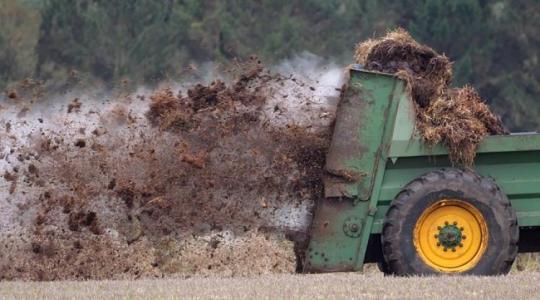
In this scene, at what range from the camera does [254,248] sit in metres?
12.6

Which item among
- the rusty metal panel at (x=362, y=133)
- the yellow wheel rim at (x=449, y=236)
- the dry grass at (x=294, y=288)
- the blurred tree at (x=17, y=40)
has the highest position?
the blurred tree at (x=17, y=40)

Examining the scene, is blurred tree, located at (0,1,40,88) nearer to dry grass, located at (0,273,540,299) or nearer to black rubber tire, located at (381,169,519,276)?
dry grass, located at (0,273,540,299)

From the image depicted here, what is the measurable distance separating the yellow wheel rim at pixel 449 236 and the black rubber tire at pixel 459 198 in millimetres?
93

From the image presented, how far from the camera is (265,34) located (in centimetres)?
3312

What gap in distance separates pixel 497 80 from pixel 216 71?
21757 mm

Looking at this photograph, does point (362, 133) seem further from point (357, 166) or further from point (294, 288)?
point (294, 288)

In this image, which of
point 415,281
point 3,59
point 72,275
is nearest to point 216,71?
point 72,275

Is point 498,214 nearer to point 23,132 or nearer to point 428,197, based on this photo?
point 428,197

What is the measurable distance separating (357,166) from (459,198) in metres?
0.95

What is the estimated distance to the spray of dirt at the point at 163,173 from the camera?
12.0m

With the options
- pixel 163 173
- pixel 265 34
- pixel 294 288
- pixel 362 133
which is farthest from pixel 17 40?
pixel 294 288

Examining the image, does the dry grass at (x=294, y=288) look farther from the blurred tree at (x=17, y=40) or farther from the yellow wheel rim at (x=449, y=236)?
the blurred tree at (x=17, y=40)

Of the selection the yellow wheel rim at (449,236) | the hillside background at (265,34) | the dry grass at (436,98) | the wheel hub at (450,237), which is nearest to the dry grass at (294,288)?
the yellow wheel rim at (449,236)

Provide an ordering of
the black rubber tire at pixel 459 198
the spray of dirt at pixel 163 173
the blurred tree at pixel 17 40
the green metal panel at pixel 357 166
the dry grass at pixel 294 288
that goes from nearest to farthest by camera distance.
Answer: the dry grass at pixel 294 288 < the black rubber tire at pixel 459 198 < the green metal panel at pixel 357 166 < the spray of dirt at pixel 163 173 < the blurred tree at pixel 17 40
